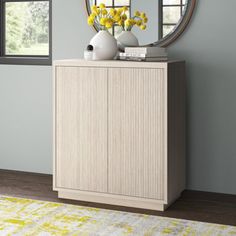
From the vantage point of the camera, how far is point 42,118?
475cm

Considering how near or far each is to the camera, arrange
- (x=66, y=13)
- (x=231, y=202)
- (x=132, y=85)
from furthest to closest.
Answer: (x=66, y=13) < (x=231, y=202) < (x=132, y=85)

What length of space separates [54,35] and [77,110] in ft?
3.18

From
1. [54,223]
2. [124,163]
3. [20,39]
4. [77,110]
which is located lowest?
[54,223]

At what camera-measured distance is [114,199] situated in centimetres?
393

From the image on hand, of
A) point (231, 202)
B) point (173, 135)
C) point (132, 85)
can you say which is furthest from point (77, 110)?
point (231, 202)

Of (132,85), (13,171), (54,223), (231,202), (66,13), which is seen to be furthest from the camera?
(13,171)

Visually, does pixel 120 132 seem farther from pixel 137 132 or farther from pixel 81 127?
pixel 81 127

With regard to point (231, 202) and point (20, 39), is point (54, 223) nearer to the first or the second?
point (231, 202)

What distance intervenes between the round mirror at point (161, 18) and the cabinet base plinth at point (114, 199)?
1.20 metres

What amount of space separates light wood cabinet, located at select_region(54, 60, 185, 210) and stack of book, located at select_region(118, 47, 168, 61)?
0.35 ft

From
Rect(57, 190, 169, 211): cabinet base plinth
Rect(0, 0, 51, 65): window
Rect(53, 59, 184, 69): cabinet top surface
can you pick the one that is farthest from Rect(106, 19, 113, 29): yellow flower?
Rect(57, 190, 169, 211): cabinet base plinth

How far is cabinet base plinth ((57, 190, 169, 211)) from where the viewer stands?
12.5ft

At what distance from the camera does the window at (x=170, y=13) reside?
13.5ft

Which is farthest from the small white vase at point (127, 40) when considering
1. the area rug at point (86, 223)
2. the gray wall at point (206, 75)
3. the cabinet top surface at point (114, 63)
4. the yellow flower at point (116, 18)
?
the area rug at point (86, 223)
